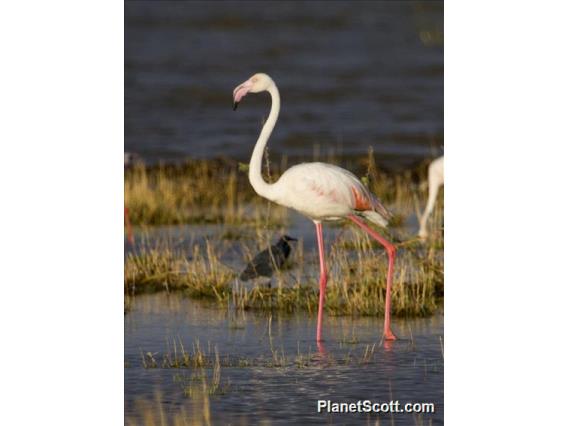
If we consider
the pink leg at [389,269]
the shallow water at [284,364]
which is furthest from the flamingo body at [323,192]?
the shallow water at [284,364]

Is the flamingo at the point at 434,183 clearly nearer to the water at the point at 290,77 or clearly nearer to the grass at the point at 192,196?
the grass at the point at 192,196

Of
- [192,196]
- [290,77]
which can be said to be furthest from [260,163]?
[290,77]

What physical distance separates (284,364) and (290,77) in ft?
54.5

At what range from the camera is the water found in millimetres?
19859

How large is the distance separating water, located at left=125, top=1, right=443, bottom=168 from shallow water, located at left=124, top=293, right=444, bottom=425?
584 centimetres

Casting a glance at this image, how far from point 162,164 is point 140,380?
9.27 meters

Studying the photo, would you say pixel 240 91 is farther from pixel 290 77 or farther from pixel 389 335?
pixel 290 77

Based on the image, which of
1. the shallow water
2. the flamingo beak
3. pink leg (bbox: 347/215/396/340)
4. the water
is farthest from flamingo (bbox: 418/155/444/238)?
the flamingo beak

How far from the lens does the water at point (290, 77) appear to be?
19859 millimetres

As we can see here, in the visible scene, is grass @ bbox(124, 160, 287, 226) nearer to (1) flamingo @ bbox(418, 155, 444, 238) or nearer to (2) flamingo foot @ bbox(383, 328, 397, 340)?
(1) flamingo @ bbox(418, 155, 444, 238)
